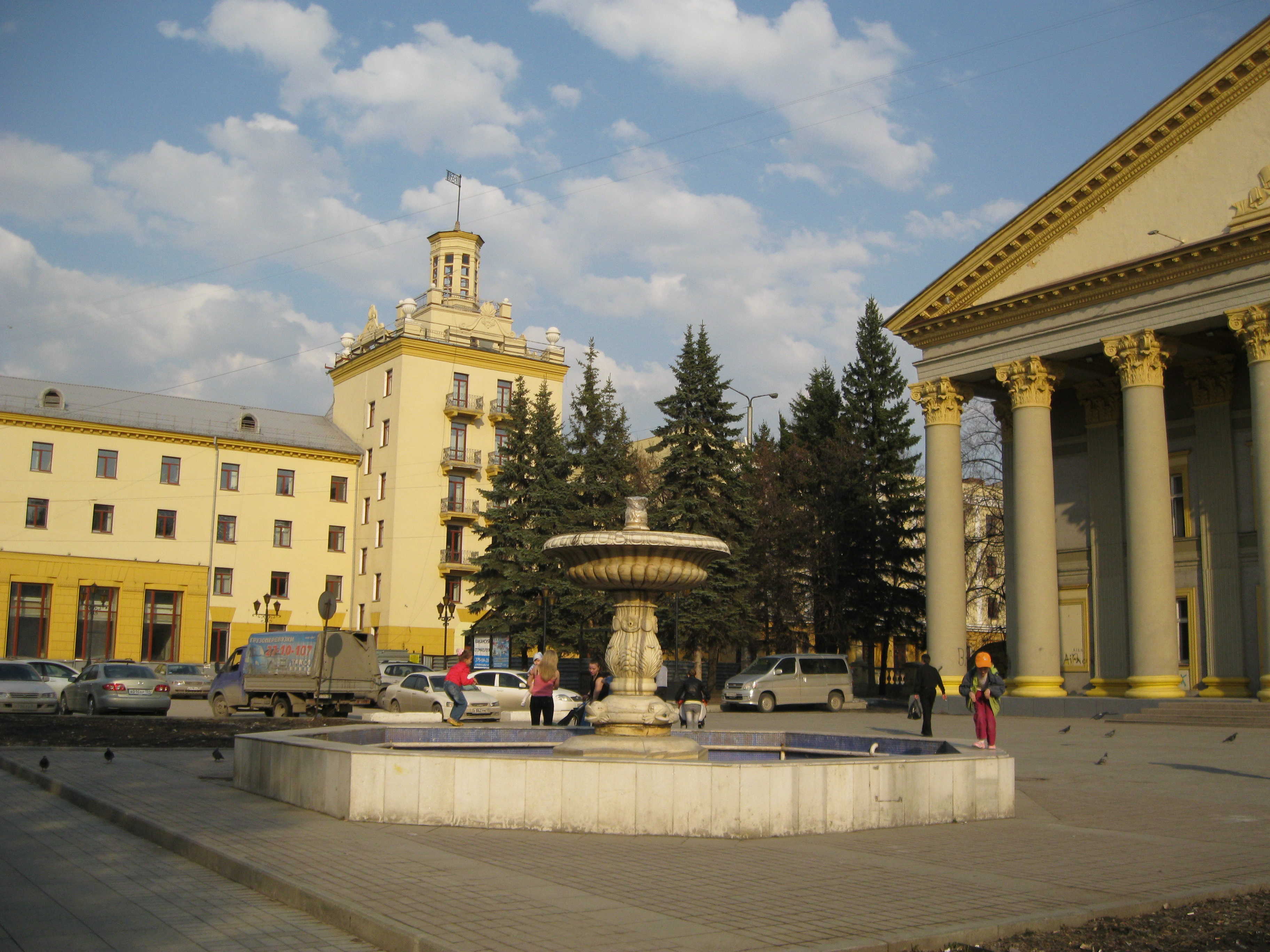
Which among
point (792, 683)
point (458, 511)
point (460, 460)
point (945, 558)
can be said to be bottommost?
point (792, 683)

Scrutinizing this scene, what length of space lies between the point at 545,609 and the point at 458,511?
2308 cm

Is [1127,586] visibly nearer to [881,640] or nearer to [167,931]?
[881,640]

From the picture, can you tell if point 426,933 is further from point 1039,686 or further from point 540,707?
point 1039,686

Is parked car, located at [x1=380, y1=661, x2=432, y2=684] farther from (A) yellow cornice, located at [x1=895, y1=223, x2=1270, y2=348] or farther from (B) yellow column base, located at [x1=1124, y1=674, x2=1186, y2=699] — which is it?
(B) yellow column base, located at [x1=1124, y1=674, x2=1186, y2=699]

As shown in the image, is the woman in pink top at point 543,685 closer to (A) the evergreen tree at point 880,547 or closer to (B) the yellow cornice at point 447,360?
(A) the evergreen tree at point 880,547

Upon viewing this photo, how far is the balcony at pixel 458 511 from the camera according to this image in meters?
65.0

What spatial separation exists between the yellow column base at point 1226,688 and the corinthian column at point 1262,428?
2.20 m

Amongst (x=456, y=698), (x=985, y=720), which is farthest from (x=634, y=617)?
(x=456, y=698)

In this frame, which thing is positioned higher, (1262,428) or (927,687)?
(1262,428)

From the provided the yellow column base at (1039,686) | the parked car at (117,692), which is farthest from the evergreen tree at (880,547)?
the parked car at (117,692)

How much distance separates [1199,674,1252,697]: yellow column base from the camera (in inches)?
1256

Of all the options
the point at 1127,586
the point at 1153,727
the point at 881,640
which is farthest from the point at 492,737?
the point at 881,640

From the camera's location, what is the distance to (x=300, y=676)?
3116 cm

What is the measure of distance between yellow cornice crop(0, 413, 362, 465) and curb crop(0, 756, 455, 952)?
52475 mm
